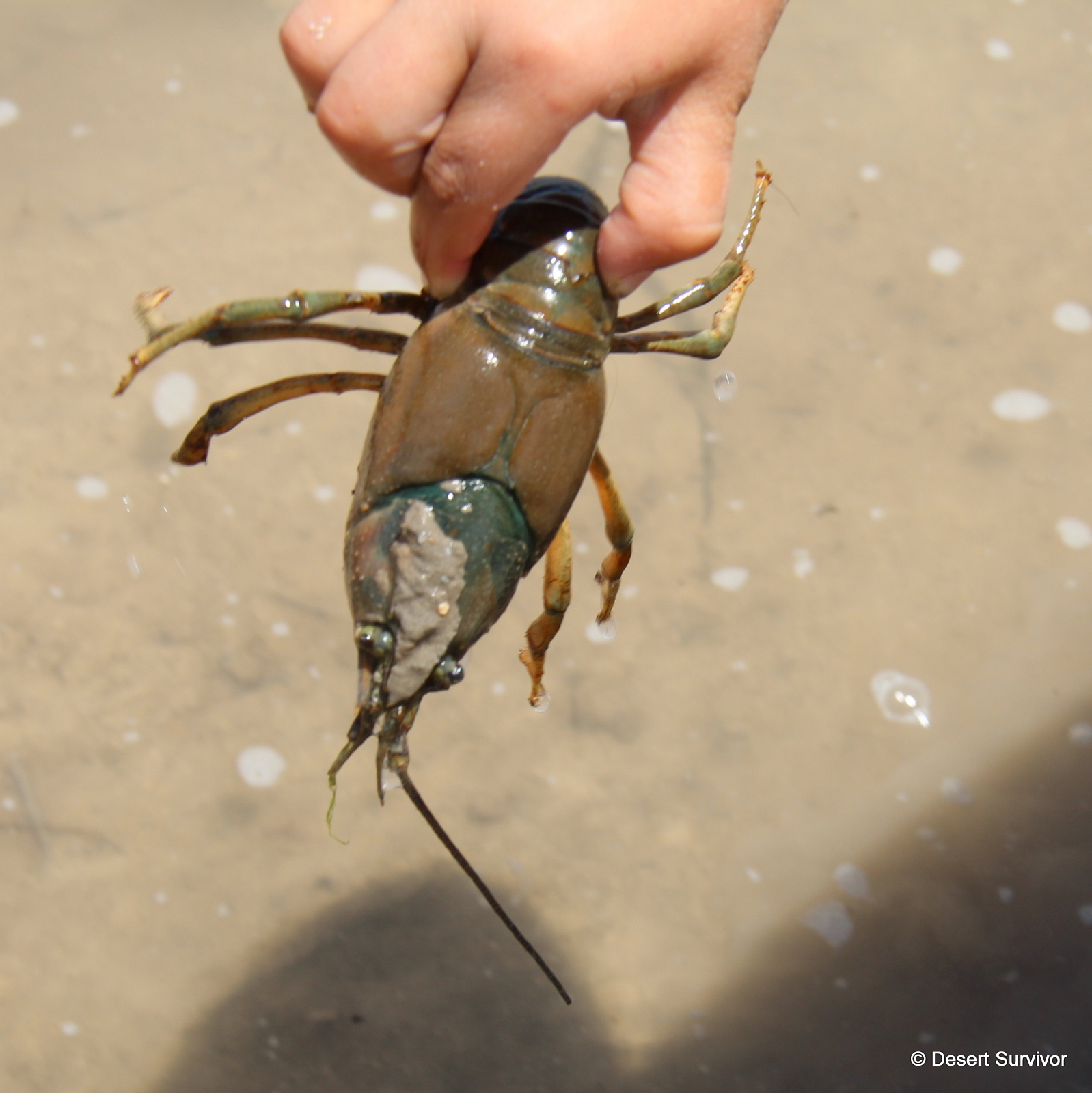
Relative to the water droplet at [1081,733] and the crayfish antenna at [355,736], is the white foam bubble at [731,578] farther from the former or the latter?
the crayfish antenna at [355,736]

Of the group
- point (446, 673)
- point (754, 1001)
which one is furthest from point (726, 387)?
point (446, 673)

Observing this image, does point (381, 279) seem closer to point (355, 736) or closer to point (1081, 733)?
point (355, 736)

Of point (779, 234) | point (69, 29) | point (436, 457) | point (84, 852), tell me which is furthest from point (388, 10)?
point (69, 29)

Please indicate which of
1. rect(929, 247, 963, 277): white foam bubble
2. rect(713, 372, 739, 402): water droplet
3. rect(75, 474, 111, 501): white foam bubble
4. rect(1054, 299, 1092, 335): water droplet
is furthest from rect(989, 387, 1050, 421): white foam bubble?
rect(75, 474, 111, 501): white foam bubble

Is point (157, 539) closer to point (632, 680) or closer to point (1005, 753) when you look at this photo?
point (632, 680)

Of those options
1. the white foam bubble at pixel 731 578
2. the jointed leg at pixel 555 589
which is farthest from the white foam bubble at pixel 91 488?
the white foam bubble at pixel 731 578

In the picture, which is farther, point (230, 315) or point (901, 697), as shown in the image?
point (901, 697)

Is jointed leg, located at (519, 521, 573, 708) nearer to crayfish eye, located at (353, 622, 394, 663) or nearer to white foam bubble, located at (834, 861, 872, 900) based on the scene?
crayfish eye, located at (353, 622, 394, 663)
